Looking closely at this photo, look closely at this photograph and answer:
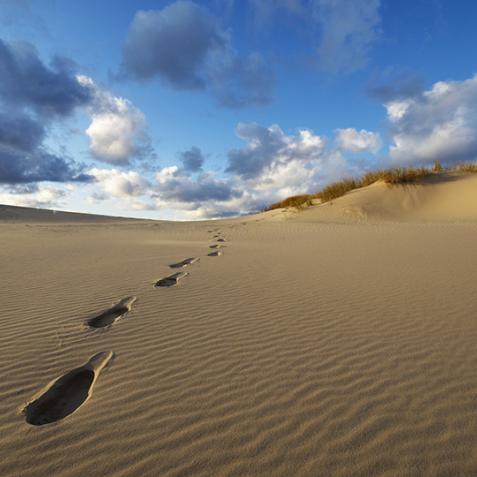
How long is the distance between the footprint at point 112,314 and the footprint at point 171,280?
81cm

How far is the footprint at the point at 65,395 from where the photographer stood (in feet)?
6.30

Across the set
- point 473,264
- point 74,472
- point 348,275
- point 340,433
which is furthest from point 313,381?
point 473,264

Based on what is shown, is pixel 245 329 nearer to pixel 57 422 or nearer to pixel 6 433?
pixel 57 422

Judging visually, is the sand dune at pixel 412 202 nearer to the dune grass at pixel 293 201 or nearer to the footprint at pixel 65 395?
the dune grass at pixel 293 201

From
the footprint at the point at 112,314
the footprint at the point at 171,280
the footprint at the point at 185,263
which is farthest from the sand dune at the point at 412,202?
the footprint at the point at 112,314

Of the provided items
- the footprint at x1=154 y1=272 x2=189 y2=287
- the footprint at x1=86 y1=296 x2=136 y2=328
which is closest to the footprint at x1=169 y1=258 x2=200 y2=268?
the footprint at x1=154 y1=272 x2=189 y2=287

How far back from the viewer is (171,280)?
17.1ft

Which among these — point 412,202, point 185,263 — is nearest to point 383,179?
point 412,202

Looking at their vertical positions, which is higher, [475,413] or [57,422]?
[57,422]

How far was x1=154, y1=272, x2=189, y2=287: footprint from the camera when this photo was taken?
492cm

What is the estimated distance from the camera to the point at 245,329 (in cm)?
310

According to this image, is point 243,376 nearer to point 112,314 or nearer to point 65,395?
point 65,395

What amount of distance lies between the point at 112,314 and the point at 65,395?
1503 mm

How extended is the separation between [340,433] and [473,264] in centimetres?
492
